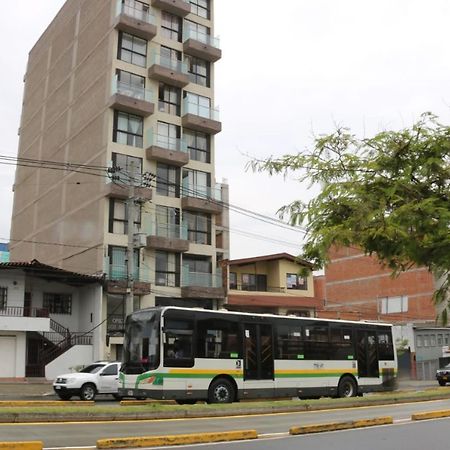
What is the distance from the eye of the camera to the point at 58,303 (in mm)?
39500

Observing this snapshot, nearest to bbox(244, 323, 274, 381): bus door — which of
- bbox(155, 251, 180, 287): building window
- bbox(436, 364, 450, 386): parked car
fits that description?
bbox(155, 251, 180, 287): building window

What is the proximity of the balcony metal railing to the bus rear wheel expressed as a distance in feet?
64.3

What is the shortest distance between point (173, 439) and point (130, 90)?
119ft

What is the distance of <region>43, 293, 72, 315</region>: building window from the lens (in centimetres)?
3899

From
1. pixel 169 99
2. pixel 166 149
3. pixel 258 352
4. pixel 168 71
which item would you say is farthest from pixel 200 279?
pixel 258 352

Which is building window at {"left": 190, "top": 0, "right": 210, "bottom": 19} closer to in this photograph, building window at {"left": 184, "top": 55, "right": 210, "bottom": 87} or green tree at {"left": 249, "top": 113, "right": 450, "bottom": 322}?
building window at {"left": 184, "top": 55, "right": 210, "bottom": 87}

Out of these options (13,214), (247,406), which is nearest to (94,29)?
(13,214)

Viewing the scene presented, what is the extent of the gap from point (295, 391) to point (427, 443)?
10.6 meters

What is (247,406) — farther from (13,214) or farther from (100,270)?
(13,214)

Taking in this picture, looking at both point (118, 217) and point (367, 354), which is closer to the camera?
point (367, 354)

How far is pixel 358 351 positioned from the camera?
79.3 ft

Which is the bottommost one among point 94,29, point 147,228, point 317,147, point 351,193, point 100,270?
point 351,193

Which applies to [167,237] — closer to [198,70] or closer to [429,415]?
[198,70]

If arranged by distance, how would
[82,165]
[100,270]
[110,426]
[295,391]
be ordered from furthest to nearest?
[82,165] < [100,270] < [295,391] < [110,426]
